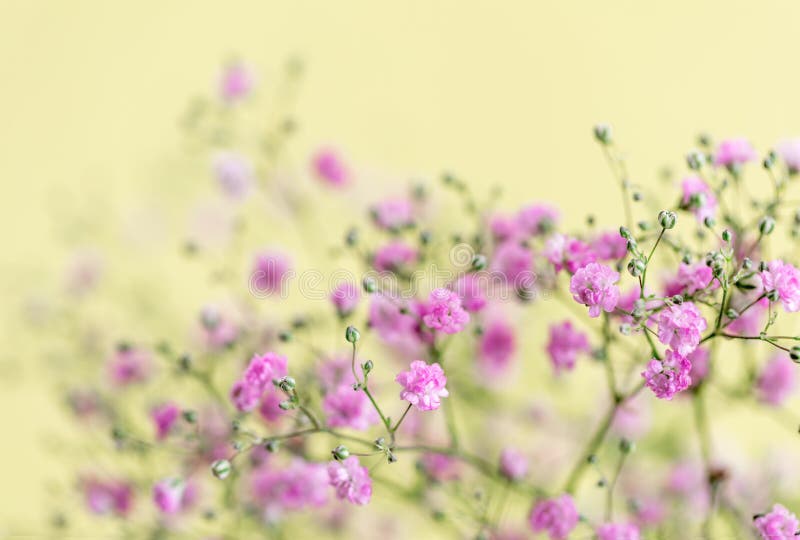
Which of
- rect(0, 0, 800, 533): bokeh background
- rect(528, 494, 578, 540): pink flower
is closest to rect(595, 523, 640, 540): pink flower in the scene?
rect(528, 494, 578, 540): pink flower

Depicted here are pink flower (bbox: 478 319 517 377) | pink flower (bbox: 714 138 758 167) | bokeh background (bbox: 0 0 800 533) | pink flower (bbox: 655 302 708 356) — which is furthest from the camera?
bokeh background (bbox: 0 0 800 533)

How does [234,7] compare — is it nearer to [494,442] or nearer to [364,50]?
[364,50]

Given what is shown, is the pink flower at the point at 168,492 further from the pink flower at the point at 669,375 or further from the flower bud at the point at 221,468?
the pink flower at the point at 669,375

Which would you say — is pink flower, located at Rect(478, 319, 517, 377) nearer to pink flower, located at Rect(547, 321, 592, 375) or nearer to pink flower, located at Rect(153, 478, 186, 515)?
pink flower, located at Rect(547, 321, 592, 375)

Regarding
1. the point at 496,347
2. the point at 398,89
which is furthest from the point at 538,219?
the point at 398,89

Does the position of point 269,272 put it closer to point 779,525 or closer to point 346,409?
point 346,409

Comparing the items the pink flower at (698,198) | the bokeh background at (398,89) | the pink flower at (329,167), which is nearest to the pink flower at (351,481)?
the pink flower at (698,198)
